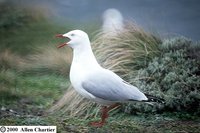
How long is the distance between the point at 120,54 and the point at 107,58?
0.10 metres

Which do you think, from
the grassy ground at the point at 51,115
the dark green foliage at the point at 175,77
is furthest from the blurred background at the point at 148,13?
the grassy ground at the point at 51,115

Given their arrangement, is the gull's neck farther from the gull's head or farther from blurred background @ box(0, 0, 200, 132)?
blurred background @ box(0, 0, 200, 132)

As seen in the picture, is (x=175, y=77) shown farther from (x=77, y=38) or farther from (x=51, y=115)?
(x=51, y=115)

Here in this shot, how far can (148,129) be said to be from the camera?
4.59 metres

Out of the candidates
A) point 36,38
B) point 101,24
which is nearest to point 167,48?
point 101,24

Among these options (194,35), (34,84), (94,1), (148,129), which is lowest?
(148,129)

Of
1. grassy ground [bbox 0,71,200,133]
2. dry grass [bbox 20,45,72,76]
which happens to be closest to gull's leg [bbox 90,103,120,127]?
grassy ground [bbox 0,71,200,133]

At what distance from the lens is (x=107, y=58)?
4.76 metres

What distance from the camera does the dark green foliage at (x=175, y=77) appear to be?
464cm

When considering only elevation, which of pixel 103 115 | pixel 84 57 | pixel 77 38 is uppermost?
pixel 77 38

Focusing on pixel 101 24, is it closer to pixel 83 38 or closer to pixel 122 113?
pixel 83 38

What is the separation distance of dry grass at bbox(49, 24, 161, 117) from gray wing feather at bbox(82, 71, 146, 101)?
0.29 m

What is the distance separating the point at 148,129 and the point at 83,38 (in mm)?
824

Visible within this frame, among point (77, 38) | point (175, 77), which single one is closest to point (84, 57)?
point (77, 38)
